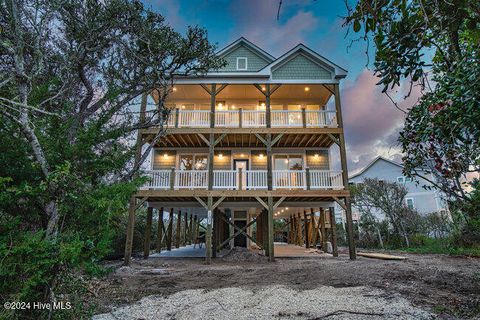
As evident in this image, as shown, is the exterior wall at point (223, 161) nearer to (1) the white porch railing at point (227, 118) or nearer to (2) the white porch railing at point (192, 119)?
(1) the white porch railing at point (227, 118)

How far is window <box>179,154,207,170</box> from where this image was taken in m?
15.1

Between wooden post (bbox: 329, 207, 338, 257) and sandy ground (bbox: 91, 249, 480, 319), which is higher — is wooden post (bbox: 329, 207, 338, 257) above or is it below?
above

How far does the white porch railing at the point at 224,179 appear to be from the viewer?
1249 cm

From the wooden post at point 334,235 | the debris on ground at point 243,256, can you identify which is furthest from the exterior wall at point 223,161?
the wooden post at point 334,235

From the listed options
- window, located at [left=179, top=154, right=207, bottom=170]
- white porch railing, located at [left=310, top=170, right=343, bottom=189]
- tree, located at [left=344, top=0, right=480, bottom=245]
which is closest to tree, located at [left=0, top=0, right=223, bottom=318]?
tree, located at [left=344, top=0, right=480, bottom=245]

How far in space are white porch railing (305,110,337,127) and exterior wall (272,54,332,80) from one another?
76.6 inches

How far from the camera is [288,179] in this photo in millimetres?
12625

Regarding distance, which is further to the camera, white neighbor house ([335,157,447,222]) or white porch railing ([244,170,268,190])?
white neighbor house ([335,157,447,222])

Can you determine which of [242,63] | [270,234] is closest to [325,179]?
[270,234]

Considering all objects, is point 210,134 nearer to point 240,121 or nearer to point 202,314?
point 240,121

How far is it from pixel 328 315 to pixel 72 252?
157 inches

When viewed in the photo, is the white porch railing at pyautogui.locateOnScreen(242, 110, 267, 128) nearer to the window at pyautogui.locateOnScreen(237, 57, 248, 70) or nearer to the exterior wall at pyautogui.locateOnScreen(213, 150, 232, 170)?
the exterior wall at pyautogui.locateOnScreen(213, 150, 232, 170)

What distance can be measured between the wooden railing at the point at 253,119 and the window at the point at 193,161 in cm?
244

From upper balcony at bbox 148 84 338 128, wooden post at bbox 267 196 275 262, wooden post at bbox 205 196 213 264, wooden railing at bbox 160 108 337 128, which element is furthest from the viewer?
wooden railing at bbox 160 108 337 128
